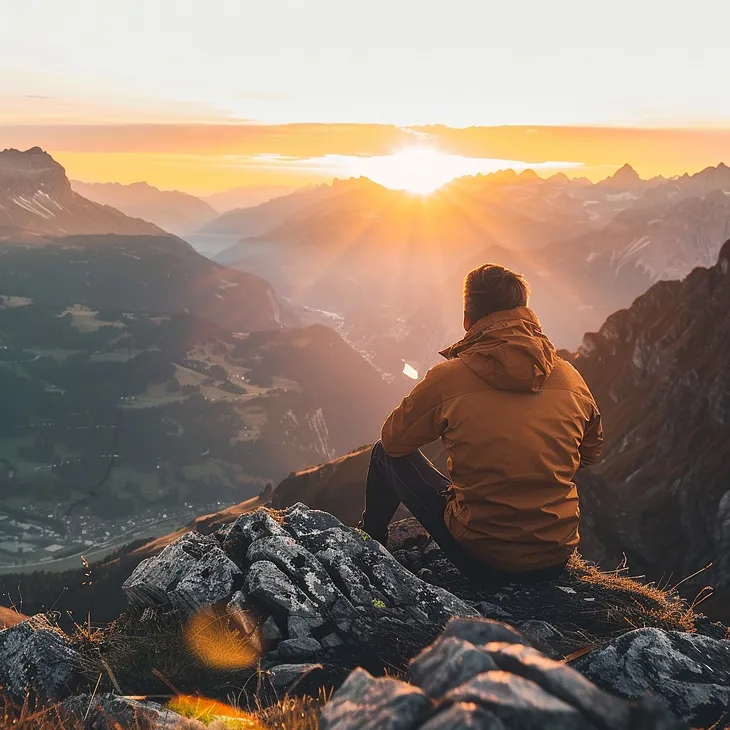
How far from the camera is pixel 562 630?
886 cm

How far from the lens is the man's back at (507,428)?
810 centimetres

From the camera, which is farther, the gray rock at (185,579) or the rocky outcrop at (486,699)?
the gray rock at (185,579)

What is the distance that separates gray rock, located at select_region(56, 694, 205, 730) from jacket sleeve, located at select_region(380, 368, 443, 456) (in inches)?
165

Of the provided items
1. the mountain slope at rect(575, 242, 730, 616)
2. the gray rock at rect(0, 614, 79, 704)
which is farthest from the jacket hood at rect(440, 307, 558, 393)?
the mountain slope at rect(575, 242, 730, 616)

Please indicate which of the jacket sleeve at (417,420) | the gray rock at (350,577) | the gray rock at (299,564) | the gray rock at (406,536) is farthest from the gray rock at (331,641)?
the gray rock at (406,536)

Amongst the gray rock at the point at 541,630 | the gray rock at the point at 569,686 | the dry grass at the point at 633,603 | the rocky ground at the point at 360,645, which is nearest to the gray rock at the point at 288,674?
the rocky ground at the point at 360,645

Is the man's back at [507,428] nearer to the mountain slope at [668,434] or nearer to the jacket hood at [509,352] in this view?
the jacket hood at [509,352]

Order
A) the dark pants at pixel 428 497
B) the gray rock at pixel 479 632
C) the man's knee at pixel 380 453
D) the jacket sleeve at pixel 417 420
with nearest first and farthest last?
the gray rock at pixel 479 632, the jacket sleeve at pixel 417 420, the dark pants at pixel 428 497, the man's knee at pixel 380 453

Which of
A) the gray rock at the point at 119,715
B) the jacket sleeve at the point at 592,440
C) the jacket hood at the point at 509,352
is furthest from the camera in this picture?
the jacket sleeve at the point at 592,440

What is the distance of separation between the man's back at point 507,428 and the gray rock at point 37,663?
519cm

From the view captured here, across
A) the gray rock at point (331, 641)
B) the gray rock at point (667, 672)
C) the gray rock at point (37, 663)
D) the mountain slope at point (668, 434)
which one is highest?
the gray rock at point (667, 672)

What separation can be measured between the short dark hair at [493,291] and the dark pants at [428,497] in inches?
109

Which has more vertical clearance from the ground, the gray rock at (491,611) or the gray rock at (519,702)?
the gray rock at (519,702)

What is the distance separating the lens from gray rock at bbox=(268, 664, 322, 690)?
23.7 feet
